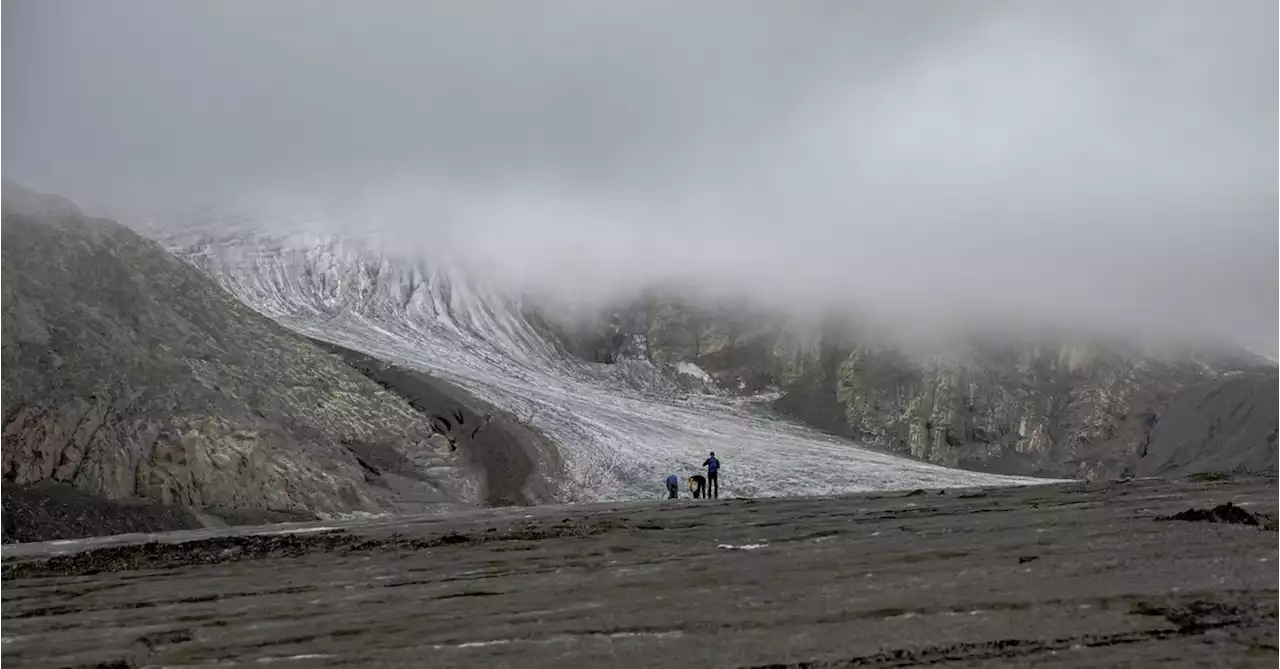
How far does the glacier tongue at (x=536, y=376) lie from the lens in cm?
5891

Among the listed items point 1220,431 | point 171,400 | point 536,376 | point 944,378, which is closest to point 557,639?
point 171,400

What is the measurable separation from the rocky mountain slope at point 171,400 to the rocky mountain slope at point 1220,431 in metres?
54.4

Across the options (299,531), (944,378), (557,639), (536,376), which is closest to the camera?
(557,639)

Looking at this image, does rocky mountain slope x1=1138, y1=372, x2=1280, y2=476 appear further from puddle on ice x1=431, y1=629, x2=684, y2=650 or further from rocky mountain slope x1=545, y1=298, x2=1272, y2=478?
puddle on ice x1=431, y1=629, x2=684, y2=650

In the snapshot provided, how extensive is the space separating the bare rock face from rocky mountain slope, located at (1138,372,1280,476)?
55.0 m

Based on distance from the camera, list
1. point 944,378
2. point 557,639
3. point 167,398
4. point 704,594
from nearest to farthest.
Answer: point 557,639, point 704,594, point 167,398, point 944,378

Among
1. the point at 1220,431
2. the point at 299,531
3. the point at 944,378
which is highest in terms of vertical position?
the point at 299,531

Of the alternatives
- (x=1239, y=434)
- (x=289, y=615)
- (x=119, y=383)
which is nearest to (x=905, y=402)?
(x=1239, y=434)

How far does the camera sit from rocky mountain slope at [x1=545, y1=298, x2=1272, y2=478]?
107 metres

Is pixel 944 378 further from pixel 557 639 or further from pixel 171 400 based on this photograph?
pixel 557 639

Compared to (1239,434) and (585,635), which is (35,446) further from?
(1239,434)

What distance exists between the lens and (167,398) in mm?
42500

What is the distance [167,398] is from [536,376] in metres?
47.9

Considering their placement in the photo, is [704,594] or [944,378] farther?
[944,378]
